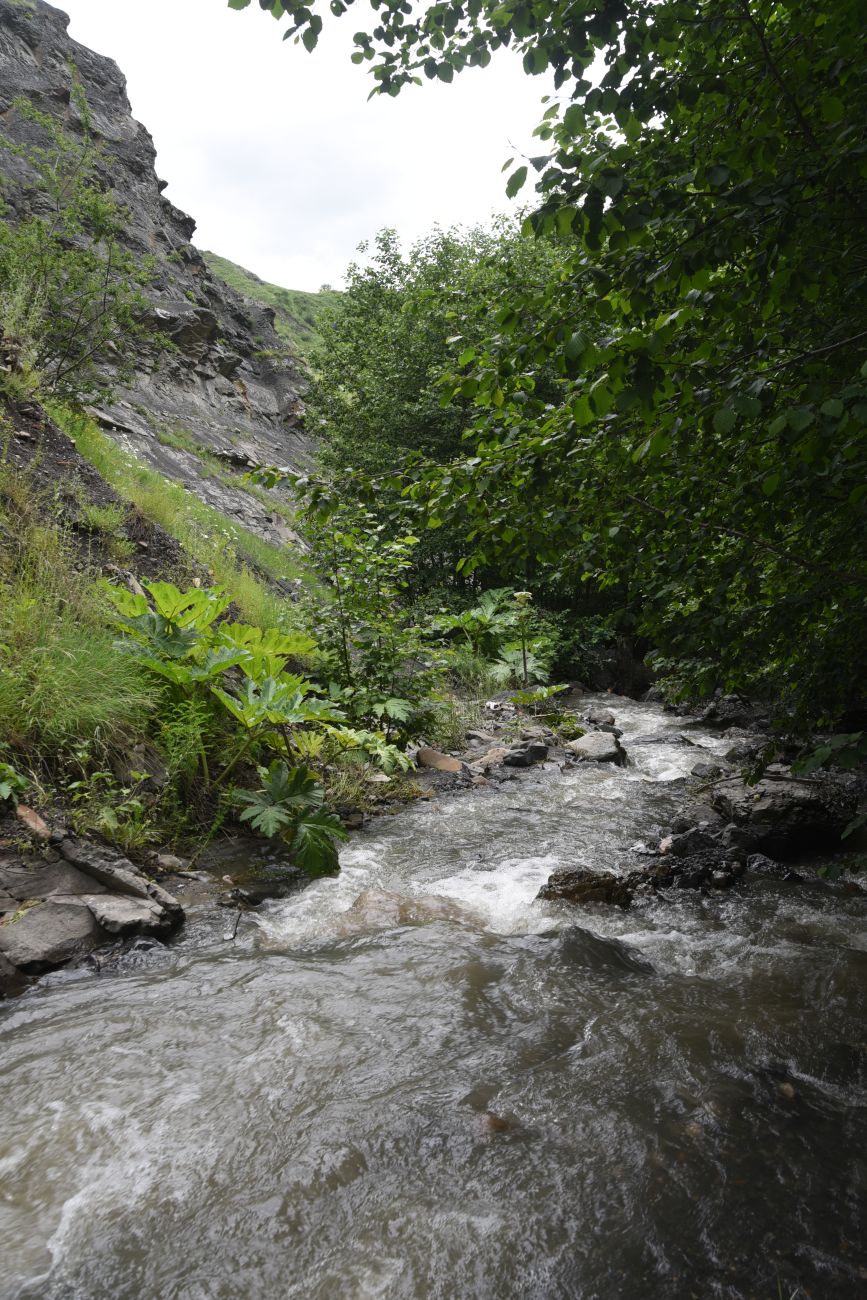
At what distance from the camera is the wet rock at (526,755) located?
8.16 meters

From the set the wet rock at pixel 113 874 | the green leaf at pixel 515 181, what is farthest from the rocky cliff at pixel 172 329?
the green leaf at pixel 515 181

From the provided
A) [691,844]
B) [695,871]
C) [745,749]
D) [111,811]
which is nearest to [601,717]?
[745,749]

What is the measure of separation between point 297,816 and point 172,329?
21.9 meters

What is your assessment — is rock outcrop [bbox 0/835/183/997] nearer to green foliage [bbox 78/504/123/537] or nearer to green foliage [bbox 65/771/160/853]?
green foliage [bbox 65/771/160/853]

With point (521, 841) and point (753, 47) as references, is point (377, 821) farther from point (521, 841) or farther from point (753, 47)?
point (753, 47)

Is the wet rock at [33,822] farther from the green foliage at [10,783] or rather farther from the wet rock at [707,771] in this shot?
the wet rock at [707,771]

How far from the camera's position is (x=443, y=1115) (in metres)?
2.36

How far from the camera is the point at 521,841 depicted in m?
5.60

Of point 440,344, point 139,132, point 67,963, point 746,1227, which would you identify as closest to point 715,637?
point 746,1227

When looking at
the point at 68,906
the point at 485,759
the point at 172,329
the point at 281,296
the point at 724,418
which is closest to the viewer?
the point at 724,418

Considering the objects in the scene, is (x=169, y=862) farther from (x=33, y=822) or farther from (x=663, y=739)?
(x=663, y=739)

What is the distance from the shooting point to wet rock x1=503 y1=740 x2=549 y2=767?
8164 mm

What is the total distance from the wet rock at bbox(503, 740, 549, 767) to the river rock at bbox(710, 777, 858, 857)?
2.61 m

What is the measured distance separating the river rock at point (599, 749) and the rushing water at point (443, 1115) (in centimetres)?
456
